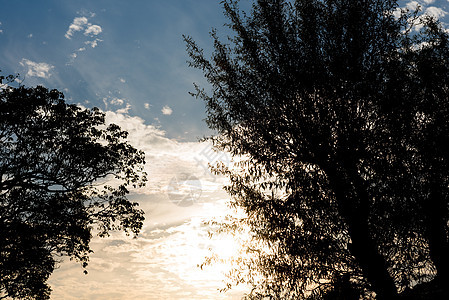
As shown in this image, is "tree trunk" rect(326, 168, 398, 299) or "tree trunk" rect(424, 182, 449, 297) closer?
"tree trunk" rect(326, 168, 398, 299)

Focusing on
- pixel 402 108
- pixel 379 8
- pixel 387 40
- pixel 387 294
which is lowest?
pixel 387 294

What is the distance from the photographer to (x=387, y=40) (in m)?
10.0

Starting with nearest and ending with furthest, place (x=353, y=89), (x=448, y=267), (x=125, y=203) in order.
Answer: (x=448, y=267) < (x=353, y=89) < (x=125, y=203)

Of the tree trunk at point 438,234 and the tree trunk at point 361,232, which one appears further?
the tree trunk at point 438,234

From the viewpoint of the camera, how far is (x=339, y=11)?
10.3 metres

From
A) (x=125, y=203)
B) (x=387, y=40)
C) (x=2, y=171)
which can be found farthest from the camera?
(x=125, y=203)

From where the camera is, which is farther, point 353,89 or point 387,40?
point 387,40

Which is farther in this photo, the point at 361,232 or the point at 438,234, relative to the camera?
the point at 438,234

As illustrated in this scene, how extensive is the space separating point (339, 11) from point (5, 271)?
2408 centimetres

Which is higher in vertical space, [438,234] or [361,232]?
[361,232]

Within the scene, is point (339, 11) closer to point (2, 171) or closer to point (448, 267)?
point (448, 267)

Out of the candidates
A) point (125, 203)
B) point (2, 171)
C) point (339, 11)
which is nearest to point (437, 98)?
point (339, 11)

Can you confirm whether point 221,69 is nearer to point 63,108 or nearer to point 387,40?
point 387,40

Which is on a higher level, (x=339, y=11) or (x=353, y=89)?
(x=339, y=11)
